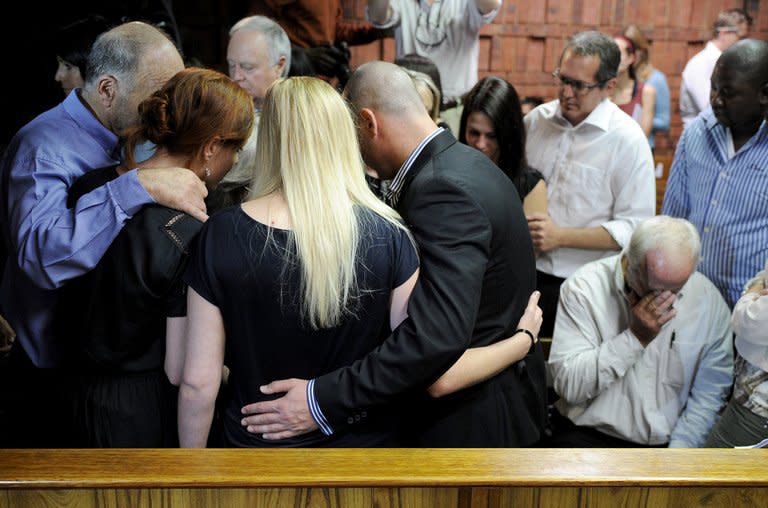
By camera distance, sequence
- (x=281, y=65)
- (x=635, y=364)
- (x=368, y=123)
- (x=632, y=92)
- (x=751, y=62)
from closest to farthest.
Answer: (x=368, y=123), (x=635, y=364), (x=751, y=62), (x=281, y=65), (x=632, y=92)

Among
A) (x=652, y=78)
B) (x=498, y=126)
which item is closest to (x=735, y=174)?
(x=498, y=126)

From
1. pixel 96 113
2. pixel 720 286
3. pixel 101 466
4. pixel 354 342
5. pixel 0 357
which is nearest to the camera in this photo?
pixel 101 466

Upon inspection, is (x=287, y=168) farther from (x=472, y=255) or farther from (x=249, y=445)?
(x=249, y=445)

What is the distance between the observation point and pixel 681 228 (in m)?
2.23

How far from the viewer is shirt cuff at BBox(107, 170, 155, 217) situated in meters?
1.58

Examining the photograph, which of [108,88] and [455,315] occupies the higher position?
[108,88]

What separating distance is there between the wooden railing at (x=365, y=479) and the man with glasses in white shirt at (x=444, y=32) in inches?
88.5

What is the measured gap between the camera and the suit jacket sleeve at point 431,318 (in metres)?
1.53

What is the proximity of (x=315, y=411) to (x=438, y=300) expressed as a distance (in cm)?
Answer: 32

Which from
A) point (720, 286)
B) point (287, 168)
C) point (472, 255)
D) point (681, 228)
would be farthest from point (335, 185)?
point (720, 286)

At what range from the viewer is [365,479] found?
1412mm

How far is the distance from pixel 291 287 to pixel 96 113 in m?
0.84

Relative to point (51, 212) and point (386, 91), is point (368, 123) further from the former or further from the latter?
point (51, 212)

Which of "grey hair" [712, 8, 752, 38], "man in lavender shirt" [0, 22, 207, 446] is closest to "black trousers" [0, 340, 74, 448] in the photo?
"man in lavender shirt" [0, 22, 207, 446]
